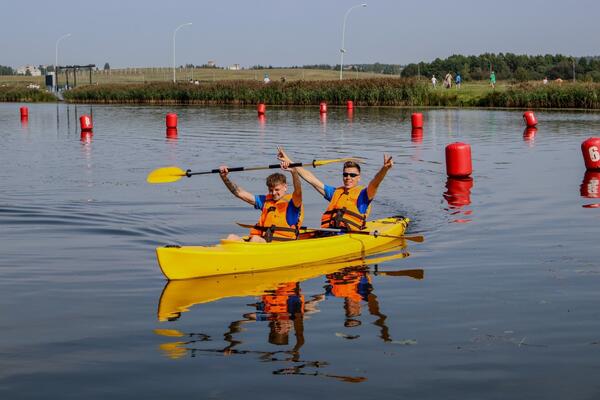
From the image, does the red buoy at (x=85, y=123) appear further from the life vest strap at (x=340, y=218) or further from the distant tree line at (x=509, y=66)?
the distant tree line at (x=509, y=66)

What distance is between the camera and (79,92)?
76.3m

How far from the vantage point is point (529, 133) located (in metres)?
36.7

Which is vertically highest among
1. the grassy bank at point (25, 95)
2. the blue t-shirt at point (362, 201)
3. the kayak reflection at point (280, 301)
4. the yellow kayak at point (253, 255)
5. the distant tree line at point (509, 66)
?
the distant tree line at point (509, 66)

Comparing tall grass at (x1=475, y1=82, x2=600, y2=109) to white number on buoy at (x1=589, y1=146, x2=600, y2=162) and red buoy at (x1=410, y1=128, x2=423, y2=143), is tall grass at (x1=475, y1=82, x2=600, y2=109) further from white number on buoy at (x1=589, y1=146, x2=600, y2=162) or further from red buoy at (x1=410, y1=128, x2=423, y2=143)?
white number on buoy at (x1=589, y1=146, x2=600, y2=162)

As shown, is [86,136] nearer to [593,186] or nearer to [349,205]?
[593,186]

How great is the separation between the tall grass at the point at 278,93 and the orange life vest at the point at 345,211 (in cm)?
4758

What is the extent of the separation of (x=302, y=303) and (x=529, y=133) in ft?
95.1

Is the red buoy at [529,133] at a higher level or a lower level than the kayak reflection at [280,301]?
higher

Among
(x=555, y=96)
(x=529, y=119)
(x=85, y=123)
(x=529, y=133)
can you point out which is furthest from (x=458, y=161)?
(x=555, y=96)

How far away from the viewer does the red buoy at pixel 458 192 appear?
18119mm

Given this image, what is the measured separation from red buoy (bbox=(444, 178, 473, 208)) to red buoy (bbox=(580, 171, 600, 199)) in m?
2.42

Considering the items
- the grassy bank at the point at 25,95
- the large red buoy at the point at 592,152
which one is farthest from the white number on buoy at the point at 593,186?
the grassy bank at the point at 25,95

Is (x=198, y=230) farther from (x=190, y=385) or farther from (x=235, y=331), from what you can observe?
(x=190, y=385)

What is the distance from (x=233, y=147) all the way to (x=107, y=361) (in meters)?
24.3
